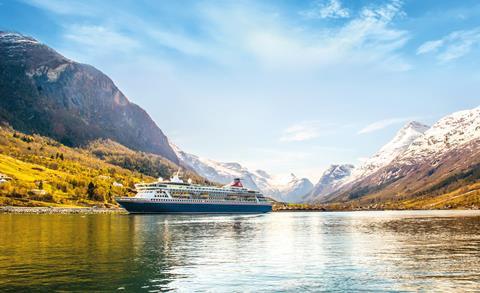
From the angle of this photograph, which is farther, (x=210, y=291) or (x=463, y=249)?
(x=463, y=249)

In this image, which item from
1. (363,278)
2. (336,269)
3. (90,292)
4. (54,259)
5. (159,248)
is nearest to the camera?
(90,292)

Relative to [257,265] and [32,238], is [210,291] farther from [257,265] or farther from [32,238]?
[32,238]

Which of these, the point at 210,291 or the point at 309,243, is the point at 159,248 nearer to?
the point at 309,243

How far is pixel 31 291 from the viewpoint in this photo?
3728cm

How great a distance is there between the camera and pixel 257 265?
52.2 m

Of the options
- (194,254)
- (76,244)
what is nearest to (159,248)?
(194,254)

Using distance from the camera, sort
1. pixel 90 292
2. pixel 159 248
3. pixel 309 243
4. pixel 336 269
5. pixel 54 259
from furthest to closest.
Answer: pixel 309 243, pixel 159 248, pixel 54 259, pixel 336 269, pixel 90 292

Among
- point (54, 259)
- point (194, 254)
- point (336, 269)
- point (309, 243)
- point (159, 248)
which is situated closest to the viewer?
point (336, 269)

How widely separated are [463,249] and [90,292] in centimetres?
5088

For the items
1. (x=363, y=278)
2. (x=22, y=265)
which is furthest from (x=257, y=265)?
(x=22, y=265)

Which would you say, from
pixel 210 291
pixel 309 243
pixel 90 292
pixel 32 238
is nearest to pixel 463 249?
pixel 309 243

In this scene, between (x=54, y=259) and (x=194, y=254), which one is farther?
(x=194, y=254)

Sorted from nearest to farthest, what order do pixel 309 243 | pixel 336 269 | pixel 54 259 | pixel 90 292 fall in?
1. pixel 90 292
2. pixel 336 269
3. pixel 54 259
4. pixel 309 243

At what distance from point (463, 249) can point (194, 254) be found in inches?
1461
